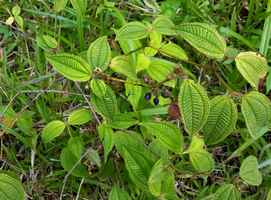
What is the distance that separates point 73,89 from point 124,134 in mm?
398

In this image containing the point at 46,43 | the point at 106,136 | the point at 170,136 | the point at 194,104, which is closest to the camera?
the point at 194,104

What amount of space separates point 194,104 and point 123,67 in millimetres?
319

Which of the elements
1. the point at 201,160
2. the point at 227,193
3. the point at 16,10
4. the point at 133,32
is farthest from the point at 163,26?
the point at 16,10

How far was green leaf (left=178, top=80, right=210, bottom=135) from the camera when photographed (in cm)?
96

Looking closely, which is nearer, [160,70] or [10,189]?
[10,189]

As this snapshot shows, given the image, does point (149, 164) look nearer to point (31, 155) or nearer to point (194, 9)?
point (31, 155)

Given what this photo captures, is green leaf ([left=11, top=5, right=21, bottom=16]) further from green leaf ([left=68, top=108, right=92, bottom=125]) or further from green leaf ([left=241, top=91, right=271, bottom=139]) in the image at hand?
green leaf ([left=241, top=91, right=271, bottom=139])

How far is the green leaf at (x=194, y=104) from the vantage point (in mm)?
957

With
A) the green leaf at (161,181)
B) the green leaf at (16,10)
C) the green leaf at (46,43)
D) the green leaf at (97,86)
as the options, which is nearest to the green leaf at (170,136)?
the green leaf at (161,181)

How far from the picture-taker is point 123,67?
1.24 metres

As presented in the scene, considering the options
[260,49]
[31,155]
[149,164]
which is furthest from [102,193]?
[260,49]

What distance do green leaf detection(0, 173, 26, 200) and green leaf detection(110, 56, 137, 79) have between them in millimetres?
368

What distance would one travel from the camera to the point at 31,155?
1475mm

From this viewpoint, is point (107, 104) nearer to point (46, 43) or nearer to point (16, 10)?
point (46, 43)
